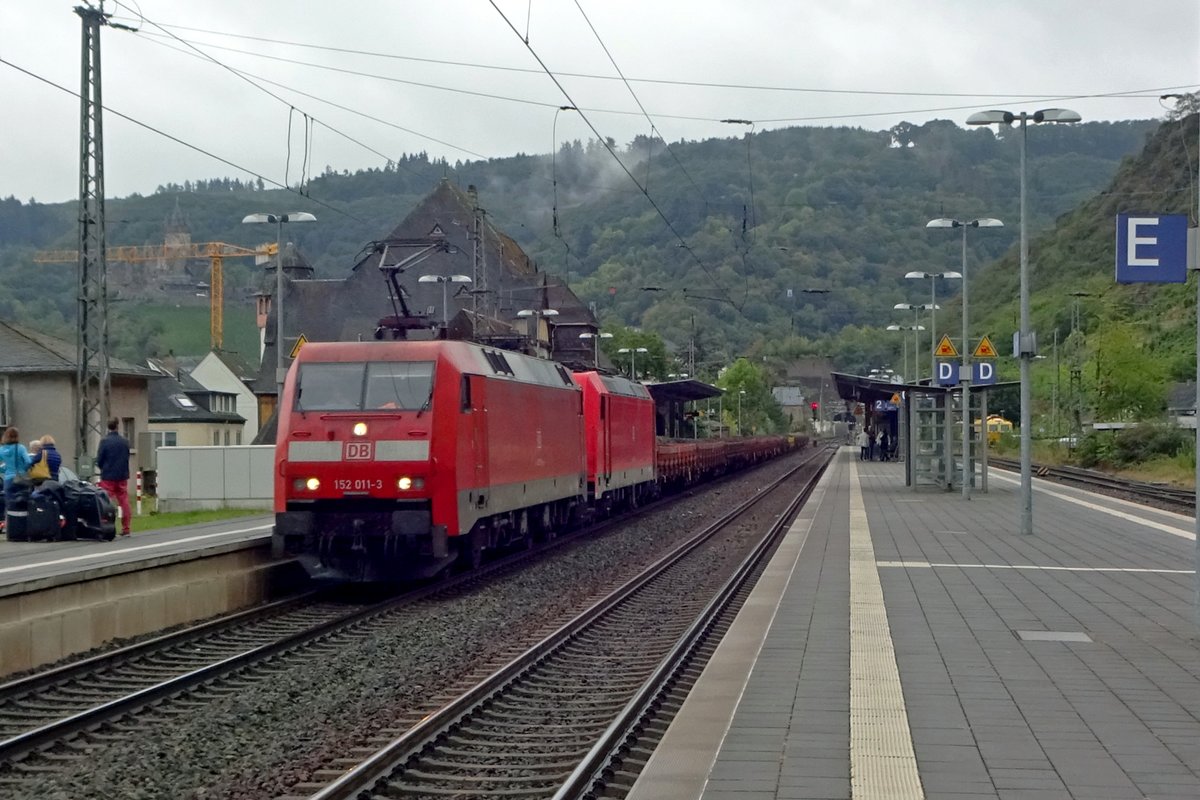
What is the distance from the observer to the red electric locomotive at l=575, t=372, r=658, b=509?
27188 millimetres

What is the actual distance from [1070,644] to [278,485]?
28.9 ft

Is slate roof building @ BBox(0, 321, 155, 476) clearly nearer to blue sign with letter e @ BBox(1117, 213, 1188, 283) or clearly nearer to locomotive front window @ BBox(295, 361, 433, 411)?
locomotive front window @ BBox(295, 361, 433, 411)

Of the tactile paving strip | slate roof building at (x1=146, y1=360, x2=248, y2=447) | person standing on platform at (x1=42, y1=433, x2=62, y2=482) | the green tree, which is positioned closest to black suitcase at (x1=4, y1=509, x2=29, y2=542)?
person standing on platform at (x1=42, y1=433, x2=62, y2=482)

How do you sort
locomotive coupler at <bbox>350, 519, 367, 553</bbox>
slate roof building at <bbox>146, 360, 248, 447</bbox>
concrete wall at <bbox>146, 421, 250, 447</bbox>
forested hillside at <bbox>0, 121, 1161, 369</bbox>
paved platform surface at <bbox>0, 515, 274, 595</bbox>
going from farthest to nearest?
forested hillside at <bbox>0, 121, 1161, 369</bbox>, concrete wall at <bbox>146, 421, 250, 447</bbox>, slate roof building at <bbox>146, 360, 248, 447</bbox>, locomotive coupler at <bbox>350, 519, 367, 553</bbox>, paved platform surface at <bbox>0, 515, 274, 595</bbox>

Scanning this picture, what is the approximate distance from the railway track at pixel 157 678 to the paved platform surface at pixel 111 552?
0.78 meters

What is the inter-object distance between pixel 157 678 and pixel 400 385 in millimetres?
5895

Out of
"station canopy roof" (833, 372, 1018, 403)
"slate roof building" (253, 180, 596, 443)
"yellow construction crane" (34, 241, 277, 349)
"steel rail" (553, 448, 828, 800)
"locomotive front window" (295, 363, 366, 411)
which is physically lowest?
"steel rail" (553, 448, 828, 800)

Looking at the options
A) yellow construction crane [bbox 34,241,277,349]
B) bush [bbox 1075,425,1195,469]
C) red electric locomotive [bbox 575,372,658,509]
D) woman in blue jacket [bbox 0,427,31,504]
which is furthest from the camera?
yellow construction crane [bbox 34,241,277,349]

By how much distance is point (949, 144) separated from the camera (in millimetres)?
141500

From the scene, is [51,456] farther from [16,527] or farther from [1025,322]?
[1025,322]

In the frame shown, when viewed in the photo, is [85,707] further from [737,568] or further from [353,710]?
[737,568]

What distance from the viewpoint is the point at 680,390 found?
4472 centimetres

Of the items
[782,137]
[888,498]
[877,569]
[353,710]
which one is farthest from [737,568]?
[782,137]

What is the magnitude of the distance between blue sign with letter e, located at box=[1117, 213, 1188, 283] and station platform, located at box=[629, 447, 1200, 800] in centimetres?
285
